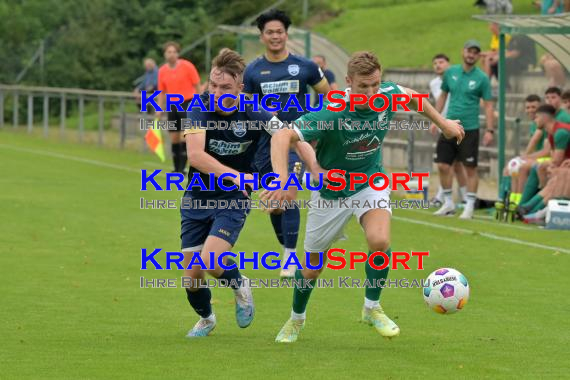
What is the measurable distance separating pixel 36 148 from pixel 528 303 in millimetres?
20172

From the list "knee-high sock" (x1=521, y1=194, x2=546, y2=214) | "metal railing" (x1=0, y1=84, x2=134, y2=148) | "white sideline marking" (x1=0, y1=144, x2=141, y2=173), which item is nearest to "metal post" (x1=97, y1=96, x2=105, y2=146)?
"metal railing" (x1=0, y1=84, x2=134, y2=148)

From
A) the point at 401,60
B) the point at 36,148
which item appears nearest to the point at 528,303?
the point at 36,148

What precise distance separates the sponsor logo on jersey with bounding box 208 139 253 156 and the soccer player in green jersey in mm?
506

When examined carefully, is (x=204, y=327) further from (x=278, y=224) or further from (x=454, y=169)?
(x=454, y=169)

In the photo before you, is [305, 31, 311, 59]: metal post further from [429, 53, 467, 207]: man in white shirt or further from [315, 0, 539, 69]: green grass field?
[429, 53, 467, 207]: man in white shirt

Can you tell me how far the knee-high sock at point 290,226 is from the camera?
12.9m

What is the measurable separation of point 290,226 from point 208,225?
3301 millimetres

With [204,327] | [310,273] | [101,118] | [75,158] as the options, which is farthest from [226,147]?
[101,118]

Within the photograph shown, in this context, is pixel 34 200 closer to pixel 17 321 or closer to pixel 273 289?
pixel 273 289

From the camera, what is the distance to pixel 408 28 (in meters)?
39.1

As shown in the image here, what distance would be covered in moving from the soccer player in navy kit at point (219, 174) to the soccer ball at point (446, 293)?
4.36ft

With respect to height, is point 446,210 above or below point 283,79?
below

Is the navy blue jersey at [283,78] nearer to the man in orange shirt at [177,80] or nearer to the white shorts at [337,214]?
the white shorts at [337,214]

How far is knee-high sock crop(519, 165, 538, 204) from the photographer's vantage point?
58.6 ft
